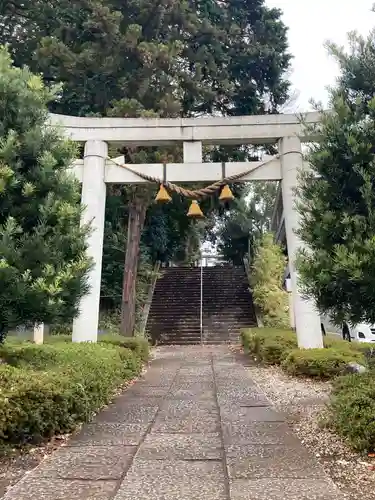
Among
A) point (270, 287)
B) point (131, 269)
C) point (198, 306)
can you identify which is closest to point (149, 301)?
point (198, 306)

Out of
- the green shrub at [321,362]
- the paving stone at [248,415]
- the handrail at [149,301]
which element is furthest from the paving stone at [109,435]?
the handrail at [149,301]

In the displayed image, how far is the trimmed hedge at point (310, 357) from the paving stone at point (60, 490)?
485 centimetres

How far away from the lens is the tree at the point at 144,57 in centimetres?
1465

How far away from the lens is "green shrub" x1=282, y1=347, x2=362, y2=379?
823 cm

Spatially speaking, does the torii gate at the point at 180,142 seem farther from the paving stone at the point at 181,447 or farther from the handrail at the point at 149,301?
the handrail at the point at 149,301

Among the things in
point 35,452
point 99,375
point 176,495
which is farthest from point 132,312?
point 176,495

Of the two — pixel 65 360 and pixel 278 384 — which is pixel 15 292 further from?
pixel 278 384

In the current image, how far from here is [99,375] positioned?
6367mm

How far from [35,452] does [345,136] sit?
4.37m

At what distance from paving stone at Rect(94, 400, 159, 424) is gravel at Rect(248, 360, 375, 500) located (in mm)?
1649

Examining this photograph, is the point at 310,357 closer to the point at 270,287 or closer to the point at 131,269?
the point at 131,269

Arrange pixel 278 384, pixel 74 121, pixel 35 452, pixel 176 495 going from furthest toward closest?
1. pixel 74 121
2. pixel 278 384
3. pixel 35 452
4. pixel 176 495

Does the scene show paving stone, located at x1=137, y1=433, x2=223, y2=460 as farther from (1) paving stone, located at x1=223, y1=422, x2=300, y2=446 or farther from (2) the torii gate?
(2) the torii gate

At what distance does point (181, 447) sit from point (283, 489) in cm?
125
